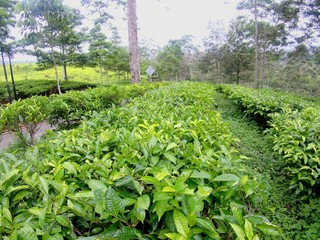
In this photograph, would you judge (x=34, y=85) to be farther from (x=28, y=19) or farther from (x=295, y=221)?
(x=295, y=221)

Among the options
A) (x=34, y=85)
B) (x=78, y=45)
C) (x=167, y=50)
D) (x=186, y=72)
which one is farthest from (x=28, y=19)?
(x=186, y=72)

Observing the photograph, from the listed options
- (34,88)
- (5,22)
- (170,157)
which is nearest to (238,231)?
(170,157)

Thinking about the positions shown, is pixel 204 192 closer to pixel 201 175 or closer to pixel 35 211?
pixel 201 175

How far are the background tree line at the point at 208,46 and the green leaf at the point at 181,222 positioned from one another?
11994mm

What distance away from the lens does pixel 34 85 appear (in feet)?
47.2

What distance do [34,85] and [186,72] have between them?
20530mm

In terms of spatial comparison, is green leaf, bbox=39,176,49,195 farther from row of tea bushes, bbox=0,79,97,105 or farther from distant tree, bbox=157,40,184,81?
distant tree, bbox=157,40,184,81

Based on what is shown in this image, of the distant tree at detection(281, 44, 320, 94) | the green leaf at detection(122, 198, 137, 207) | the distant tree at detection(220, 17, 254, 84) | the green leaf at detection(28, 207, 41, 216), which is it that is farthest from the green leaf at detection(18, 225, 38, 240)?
the distant tree at detection(281, 44, 320, 94)

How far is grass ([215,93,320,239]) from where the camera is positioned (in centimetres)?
241

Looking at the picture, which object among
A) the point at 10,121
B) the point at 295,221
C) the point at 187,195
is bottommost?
the point at 295,221

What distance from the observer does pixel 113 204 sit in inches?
35.7

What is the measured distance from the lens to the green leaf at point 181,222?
849mm

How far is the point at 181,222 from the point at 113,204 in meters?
0.27

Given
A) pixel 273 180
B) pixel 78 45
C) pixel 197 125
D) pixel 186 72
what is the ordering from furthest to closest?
pixel 186 72 → pixel 78 45 → pixel 273 180 → pixel 197 125
